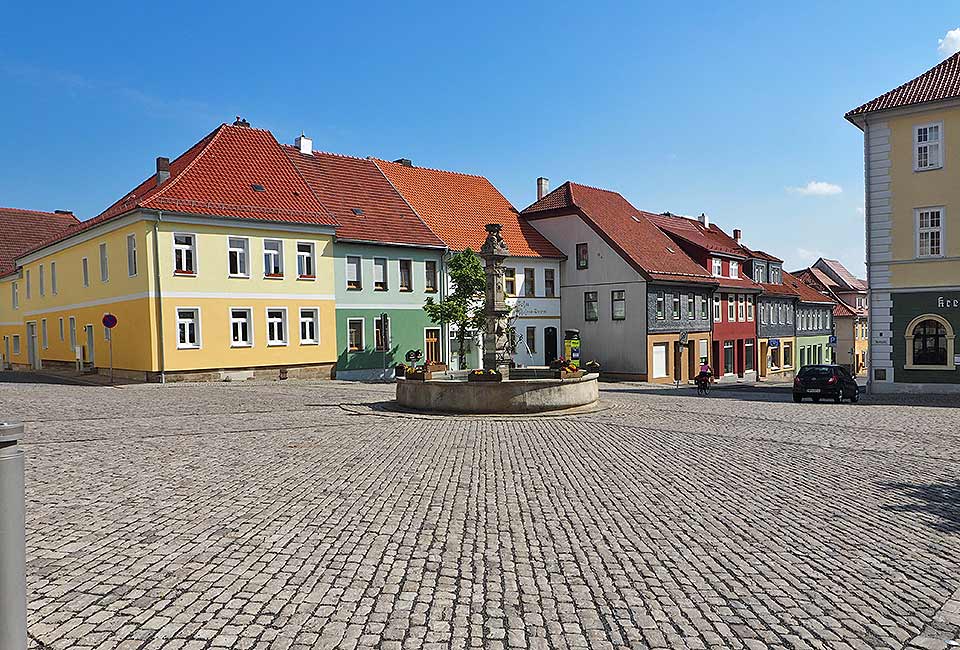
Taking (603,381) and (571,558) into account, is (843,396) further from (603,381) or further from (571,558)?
(571,558)

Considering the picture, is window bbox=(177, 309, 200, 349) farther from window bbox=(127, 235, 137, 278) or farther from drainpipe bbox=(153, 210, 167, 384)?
window bbox=(127, 235, 137, 278)

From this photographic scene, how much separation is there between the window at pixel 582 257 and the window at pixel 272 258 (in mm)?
18626

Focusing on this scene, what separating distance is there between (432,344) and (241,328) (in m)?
10.4

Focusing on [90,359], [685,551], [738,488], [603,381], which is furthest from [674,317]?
[685,551]

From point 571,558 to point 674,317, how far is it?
36973 millimetres

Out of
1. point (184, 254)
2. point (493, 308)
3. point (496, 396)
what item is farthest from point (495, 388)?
point (184, 254)

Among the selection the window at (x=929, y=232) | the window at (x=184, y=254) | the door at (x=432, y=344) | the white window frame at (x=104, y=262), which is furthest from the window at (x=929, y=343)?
the white window frame at (x=104, y=262)

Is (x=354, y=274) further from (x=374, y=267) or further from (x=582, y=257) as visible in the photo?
(x=582, y=257)

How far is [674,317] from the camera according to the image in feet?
136

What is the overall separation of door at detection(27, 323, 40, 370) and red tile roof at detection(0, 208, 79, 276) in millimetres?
6870

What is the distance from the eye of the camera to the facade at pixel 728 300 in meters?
46.3

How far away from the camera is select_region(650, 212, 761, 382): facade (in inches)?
1823

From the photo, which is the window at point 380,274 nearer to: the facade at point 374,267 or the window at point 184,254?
the facade at point 374,267

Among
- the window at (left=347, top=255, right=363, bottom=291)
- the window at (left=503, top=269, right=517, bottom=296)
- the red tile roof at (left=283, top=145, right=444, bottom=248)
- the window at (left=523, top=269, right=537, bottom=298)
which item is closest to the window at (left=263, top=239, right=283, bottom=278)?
the red tile roof at (left=283, top=145, right=444, bottom=248)
